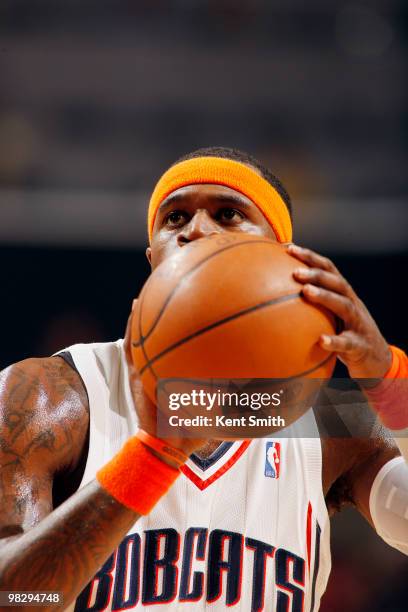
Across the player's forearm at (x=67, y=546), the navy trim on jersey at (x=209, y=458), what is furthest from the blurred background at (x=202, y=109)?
the player's forearm at (x=67, y=546)

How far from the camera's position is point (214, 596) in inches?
88.0

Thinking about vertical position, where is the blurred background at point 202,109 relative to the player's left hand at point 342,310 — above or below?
above

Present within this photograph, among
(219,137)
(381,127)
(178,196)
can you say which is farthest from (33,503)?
(381,127)

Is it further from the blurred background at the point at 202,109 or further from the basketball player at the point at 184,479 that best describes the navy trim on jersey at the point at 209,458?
the blurred background at the point at 202,109

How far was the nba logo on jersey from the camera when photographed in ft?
8.05

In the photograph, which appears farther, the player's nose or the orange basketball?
the player's nose

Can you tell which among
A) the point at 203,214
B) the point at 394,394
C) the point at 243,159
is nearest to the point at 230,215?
the point at 203,214

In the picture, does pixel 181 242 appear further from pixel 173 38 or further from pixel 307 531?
pixel 173 38

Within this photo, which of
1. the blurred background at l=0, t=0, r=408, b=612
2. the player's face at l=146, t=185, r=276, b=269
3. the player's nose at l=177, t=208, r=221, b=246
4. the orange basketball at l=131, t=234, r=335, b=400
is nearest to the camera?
the orange basketball at l=131, t=234, r=335, b=400

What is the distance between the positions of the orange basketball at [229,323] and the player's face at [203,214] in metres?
0.73

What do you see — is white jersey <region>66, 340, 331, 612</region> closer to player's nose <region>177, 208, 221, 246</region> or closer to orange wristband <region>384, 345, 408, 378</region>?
player's nose <region>177, 208, 221, 246</region>

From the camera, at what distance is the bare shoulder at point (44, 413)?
2051 mm

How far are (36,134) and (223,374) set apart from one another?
552 centimetres

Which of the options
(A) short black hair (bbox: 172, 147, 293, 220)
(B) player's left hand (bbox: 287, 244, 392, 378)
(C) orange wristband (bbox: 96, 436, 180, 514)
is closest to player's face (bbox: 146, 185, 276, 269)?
(A) short black hair (bbox: 172, 147, 293, 220)
